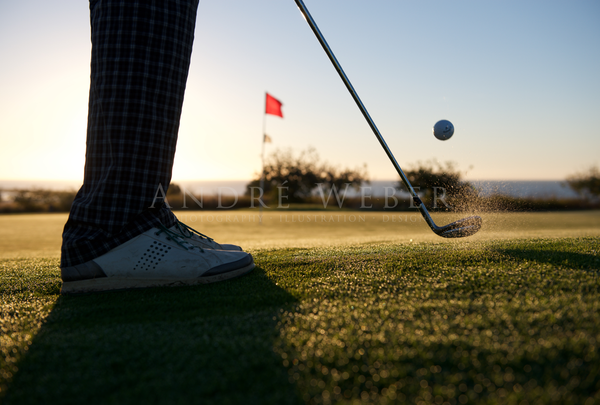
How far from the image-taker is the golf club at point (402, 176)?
6.10 feet

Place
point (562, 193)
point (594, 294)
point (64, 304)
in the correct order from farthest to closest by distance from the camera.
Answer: point (562, 193) → point (64, 304) → point (594, 294)

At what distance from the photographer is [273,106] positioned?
12.7 metres

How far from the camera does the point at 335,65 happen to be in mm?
1975

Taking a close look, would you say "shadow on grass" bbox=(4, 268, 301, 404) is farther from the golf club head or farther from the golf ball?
the golf ball

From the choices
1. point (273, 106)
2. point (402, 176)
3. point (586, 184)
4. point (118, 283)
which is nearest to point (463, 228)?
point (402, 176)

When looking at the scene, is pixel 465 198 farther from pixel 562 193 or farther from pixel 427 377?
A: pixel 562 193

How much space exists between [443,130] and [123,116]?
8.20 ft

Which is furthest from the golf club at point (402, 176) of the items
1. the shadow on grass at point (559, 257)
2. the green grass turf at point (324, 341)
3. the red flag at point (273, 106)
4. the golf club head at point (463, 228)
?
the red flag at point (273, 106)

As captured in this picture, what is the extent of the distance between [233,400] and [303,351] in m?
0.17

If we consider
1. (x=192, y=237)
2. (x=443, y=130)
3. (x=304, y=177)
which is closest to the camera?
(x=192, y=237)

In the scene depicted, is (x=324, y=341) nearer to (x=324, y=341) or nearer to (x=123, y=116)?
(x=324, y=341)

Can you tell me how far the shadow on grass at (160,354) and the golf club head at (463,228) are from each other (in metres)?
1.18

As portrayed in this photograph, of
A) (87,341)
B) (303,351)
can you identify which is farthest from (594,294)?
(87,341)

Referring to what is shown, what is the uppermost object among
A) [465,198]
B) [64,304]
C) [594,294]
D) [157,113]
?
[157,113]
